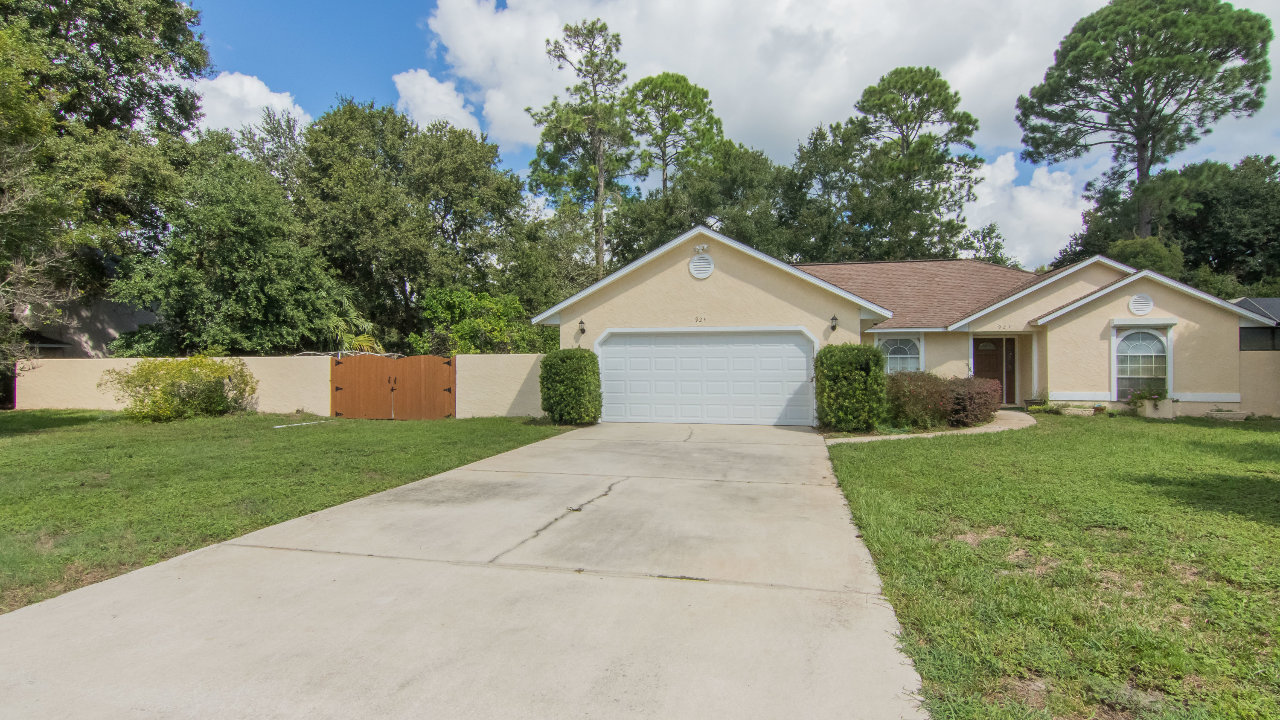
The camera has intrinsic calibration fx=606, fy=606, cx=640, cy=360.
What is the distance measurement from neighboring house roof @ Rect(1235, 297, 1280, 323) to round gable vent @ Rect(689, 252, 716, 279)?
13066 mm

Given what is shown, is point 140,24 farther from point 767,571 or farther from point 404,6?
point 767,571

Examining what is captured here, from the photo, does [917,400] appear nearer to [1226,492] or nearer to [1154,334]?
[1226,492]

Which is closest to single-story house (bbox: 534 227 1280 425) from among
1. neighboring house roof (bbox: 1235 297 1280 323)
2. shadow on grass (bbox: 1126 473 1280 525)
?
neighboring house roof (bbox: 1235 297 1280 323)

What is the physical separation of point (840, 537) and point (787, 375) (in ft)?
28.5

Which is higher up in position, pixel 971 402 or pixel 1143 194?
pixel 1143 194

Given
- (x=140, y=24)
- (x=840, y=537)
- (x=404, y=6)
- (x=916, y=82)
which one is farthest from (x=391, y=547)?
(x=916, y=82)

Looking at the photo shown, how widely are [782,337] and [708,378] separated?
6.29ft

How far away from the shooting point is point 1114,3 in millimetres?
29469

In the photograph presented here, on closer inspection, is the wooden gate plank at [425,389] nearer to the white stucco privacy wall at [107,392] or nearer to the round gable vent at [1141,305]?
the white stucco privacy wall at [107,392]

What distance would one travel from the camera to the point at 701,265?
14.1 metres

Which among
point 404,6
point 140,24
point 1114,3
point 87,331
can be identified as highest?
point 1114,3

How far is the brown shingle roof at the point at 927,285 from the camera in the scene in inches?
669

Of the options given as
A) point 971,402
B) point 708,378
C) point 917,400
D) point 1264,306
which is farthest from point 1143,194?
point 708,378

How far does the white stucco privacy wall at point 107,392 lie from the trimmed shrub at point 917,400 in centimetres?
1445
